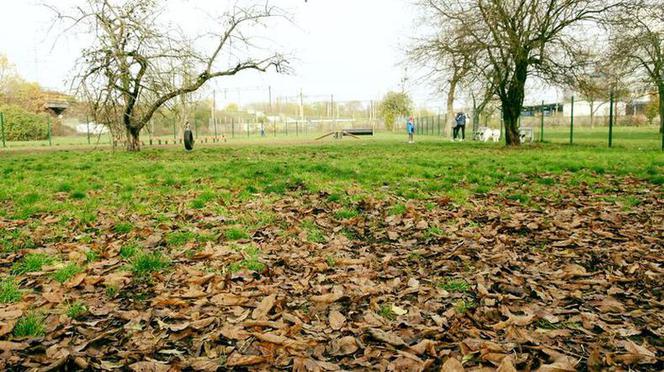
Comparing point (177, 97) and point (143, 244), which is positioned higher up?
point (177, 97)

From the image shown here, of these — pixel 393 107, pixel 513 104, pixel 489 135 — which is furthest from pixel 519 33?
pixel 393 107

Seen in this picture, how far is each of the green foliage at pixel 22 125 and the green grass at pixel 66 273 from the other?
1478 inches

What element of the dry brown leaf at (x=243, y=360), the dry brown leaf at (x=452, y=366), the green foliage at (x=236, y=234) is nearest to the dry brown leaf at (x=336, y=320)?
the dry brown leaf at (x=243, y=360)

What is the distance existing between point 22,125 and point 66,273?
125ft

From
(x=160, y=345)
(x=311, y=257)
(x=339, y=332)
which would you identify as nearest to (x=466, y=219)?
(x=311, y=257)

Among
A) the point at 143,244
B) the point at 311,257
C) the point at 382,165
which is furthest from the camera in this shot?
the point at 382,165

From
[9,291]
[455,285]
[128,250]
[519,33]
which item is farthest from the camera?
[519,33]

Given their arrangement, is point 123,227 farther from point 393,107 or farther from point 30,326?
point 393,107

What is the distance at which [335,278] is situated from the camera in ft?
12.0

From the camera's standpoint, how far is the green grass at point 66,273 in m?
3.61

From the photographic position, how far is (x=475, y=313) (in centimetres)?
294

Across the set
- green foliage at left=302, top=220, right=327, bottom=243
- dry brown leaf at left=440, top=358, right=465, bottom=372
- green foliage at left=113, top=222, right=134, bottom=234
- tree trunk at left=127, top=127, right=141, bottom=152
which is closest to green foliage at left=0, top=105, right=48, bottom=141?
tree trunk at left=127, top=127, right=141, bottom=152

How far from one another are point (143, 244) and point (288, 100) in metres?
46.8

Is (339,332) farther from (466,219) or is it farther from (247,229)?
(466,219)
